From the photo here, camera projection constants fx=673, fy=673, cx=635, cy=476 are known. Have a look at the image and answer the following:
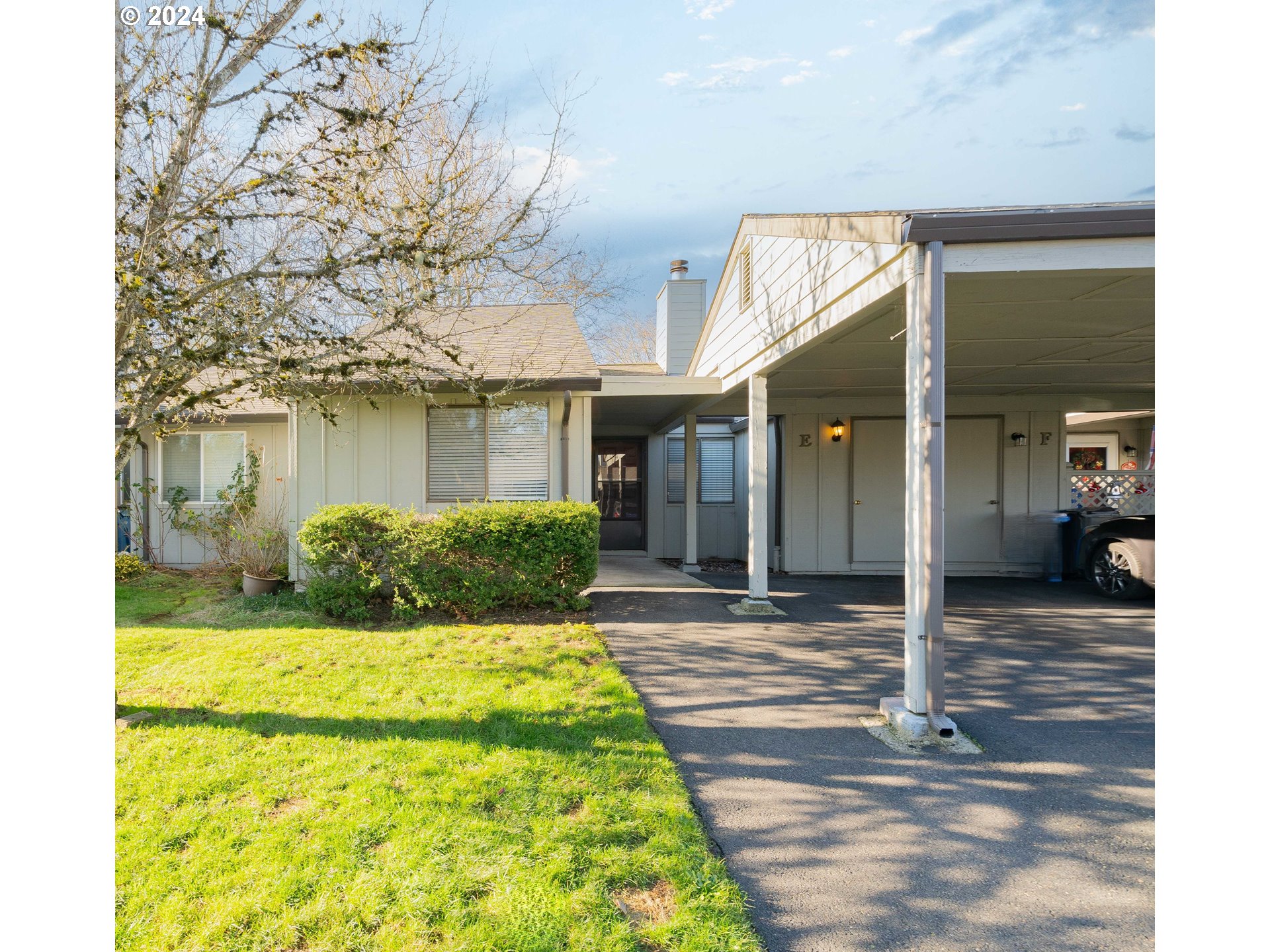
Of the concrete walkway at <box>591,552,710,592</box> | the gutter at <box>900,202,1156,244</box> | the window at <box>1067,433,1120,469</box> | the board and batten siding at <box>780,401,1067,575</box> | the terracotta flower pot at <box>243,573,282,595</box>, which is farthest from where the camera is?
the window at <box>1067,433,1120,469</box>

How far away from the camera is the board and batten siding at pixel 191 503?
10.8 metres

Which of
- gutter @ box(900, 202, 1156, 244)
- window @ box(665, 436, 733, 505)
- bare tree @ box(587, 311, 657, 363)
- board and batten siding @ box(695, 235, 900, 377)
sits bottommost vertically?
window @ box(665, 436, 733, 505)

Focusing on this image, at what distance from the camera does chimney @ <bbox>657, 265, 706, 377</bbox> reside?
46.8 feet

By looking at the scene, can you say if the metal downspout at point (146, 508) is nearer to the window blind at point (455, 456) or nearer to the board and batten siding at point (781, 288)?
the window blind at point (455, 456)

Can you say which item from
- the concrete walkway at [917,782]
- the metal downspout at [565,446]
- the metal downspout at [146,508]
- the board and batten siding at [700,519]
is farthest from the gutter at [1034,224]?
the metal downspout at [146,508]

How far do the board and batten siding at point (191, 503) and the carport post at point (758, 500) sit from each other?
299 inches

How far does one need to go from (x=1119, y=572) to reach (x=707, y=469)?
681cm

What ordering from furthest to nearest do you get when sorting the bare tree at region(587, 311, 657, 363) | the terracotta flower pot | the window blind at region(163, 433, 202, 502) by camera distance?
the bare tree at region(587, 311, 657, 363) → the window blind at region(163, 433, 202, 502) → the terracotta flower pot

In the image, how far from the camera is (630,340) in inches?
922

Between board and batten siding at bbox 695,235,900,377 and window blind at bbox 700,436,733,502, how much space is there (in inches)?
123

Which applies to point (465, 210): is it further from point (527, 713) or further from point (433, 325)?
point (433, 325)

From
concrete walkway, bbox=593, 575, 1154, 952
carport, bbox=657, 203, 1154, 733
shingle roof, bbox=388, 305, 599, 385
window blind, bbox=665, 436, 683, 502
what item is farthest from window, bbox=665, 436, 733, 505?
concrete walkway, bbox=593, 575, 1154, 952

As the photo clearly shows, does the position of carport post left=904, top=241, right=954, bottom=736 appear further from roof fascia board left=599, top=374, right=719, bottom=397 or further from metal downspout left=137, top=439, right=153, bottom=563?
metal downspout left=137, top=439, right=153, bottom=563
